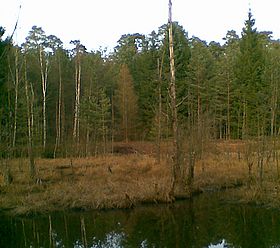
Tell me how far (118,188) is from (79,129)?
23.2 meters

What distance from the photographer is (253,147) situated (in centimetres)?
2227

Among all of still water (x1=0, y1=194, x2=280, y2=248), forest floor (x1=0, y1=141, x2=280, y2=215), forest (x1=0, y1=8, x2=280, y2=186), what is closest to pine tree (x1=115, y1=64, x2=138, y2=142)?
forest (x1=0, y1=8, x2=280, y2=186)

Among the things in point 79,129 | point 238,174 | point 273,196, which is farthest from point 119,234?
point 79,129

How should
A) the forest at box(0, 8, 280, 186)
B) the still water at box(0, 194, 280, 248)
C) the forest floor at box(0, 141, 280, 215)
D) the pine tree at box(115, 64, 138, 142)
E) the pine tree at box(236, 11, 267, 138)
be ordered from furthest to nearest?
the pine tree at box(115, 64, 138, 142) → the pine tree at box(236, 11, 267, 138) → the forest at box(0, 8, 280, 186) → the forest floor at box(0, 141, 280, 215) → the still water at box(0, 194, 280, 248)

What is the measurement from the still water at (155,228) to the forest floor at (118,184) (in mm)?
682

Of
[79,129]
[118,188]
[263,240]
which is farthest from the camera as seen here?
[79,129]

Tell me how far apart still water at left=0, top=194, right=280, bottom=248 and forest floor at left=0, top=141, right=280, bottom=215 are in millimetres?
682

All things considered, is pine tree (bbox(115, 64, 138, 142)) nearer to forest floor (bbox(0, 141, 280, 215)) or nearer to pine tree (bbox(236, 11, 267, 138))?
pine tree (bbox(236, 11, 267, 138))

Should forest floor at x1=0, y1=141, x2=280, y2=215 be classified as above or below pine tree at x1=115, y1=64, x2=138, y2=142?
below

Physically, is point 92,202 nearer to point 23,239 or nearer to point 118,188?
point 118,188

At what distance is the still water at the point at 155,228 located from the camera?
11539 mm

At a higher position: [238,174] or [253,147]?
[253,147]

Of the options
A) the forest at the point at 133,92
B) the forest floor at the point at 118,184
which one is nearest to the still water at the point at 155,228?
the forest floor at the point at 118,184

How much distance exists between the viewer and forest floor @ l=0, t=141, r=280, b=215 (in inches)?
643
